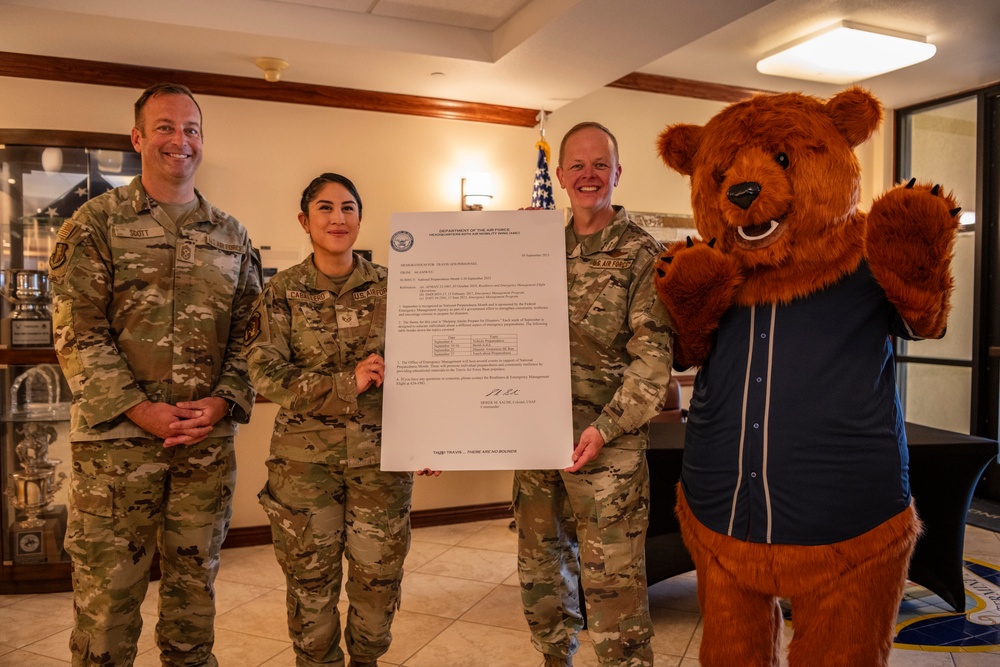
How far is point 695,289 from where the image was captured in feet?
6.10

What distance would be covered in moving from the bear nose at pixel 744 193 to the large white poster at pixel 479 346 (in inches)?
19.9

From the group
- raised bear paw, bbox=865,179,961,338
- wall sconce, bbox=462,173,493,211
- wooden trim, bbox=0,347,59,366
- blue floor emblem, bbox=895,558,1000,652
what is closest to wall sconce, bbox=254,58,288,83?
wall sconce, bbox=462,173,493,211

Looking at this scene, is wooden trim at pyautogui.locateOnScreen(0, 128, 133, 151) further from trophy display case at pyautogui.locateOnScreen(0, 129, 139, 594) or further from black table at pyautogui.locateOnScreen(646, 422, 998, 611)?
black table at pyautogui.locateOnScreen(646, 422, 998, 611)

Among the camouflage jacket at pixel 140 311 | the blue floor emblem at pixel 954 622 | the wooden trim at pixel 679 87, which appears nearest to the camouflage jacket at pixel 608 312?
the camouflage jacket at pixel 140 311

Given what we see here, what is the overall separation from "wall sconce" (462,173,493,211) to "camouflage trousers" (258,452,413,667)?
2736mm

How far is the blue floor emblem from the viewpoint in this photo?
2.90 meters

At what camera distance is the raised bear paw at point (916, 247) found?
5.42 feet

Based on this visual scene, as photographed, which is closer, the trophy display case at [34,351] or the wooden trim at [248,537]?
the trophy display case at [34,351]

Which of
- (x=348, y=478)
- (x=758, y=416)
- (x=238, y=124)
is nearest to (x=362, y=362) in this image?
(x=348, y=478)

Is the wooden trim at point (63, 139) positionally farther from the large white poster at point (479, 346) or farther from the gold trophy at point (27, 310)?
the large white poster at point (479, 346)

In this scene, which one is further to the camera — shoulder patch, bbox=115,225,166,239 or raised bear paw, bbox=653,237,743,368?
shoulder patch, bbox=115,225,166,239

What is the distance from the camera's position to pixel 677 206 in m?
5.27

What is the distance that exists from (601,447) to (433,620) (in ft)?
5.29

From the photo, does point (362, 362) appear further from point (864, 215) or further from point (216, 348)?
point (864, 215)
